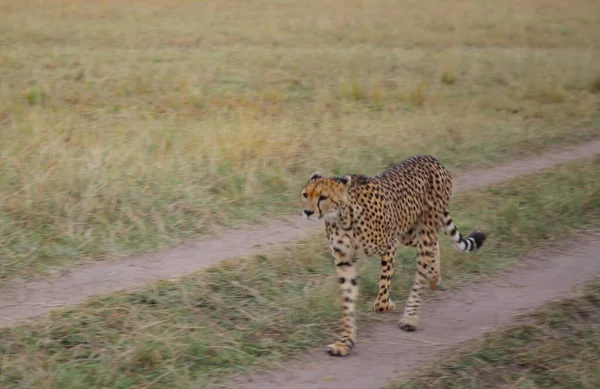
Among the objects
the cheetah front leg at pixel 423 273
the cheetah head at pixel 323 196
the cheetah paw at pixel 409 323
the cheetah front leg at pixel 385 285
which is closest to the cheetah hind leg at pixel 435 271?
the cheetah front leg at pixel 423 273

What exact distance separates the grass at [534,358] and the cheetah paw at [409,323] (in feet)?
1.30

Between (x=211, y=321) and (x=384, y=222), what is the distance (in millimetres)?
1065

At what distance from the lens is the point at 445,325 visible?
5270 mm

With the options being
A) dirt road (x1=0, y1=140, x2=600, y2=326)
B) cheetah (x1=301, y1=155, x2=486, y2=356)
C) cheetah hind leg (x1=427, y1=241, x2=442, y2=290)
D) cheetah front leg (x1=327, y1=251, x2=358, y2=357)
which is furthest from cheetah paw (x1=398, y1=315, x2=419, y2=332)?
dirt road (x1=0, y1=140, x2=600, y2=326)

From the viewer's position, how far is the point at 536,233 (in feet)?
22.6

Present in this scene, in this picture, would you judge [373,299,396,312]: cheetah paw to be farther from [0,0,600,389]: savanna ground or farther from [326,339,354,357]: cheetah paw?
[326,339,354,357]: cheetah paw

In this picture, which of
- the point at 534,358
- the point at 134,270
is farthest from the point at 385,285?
the point at 134,270

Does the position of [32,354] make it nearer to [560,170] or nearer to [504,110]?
[560,170]

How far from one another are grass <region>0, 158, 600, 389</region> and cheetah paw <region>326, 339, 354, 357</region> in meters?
0.15

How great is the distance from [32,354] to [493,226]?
11.9 feet

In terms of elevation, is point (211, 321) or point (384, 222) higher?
point (384, 222)

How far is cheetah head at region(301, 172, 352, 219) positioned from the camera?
4719 mm

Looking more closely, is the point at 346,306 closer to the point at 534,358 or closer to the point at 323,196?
the point at 323,196

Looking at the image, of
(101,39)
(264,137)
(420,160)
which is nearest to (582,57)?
(101,39)
